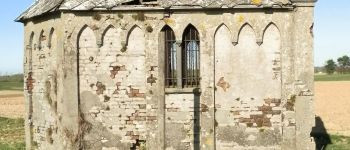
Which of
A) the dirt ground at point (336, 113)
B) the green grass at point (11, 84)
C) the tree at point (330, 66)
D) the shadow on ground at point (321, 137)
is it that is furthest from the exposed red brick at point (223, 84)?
the tree at point (330, 66)

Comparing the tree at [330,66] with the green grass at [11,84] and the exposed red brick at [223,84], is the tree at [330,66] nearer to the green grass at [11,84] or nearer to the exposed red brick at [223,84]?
the green grass at [11,84]

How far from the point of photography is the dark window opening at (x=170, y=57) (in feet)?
40.0

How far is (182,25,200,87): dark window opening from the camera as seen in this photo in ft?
40.3

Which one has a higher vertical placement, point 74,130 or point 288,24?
point 288,24

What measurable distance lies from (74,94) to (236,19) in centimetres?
497

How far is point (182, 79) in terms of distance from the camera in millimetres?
12258

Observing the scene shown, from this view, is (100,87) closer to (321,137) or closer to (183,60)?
(183,60)

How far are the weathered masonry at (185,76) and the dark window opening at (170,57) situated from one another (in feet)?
0.09

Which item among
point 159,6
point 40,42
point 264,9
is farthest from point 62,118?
point 264,9

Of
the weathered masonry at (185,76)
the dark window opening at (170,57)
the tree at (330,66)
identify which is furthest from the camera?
the tree at (330,66)

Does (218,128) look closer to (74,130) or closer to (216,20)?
(216,20)

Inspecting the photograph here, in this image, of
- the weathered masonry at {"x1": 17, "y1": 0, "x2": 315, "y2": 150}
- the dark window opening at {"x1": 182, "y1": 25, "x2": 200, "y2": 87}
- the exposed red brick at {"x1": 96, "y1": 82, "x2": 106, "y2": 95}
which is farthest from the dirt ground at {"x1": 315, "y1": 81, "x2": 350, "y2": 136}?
the exposed red brick at {"x1": 96, "y1": 82, "x2": 106, "y2": 95}

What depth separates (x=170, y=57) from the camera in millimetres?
12297

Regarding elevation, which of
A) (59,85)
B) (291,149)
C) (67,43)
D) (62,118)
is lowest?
(291,149)
